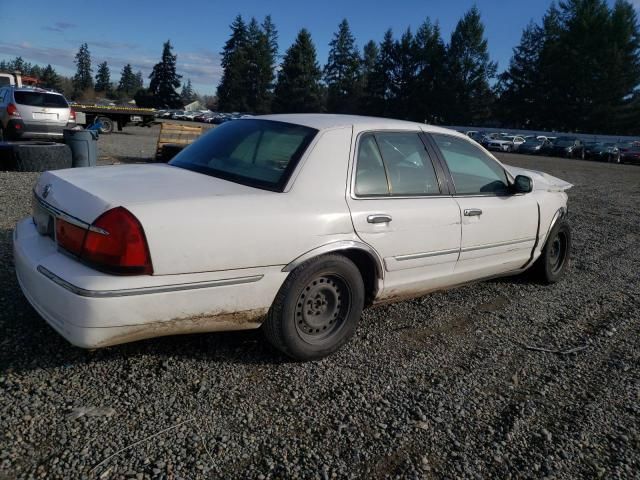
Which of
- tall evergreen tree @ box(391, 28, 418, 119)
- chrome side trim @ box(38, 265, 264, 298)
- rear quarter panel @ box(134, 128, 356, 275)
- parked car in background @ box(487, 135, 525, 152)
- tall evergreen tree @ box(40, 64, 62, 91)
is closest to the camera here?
chrome side trim @ box(38, 265, 264, 298)

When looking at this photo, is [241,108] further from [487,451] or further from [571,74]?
[487,451]

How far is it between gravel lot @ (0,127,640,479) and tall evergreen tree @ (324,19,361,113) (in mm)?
89337

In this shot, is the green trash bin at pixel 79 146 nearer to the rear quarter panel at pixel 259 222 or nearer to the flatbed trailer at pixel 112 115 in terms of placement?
the rear quarter panel at pixel 259 222

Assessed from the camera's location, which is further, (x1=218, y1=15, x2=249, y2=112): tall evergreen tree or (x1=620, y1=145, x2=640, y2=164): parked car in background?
(x1=218, y1=15, x2=249, y2=112): tall evergreen tree

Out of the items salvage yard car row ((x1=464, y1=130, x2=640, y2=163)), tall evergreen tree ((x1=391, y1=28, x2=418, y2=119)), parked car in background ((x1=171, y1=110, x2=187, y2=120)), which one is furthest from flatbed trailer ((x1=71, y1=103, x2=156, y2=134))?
tall evergreen tree ((x1=391, y1=28, x2=418, y2=119))

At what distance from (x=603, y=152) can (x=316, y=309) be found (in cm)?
3890

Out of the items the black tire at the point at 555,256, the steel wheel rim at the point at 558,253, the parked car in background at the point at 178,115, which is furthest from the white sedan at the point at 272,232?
the parked car in background at the point at 178,115

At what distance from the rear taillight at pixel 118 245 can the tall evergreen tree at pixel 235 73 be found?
92.5 metres

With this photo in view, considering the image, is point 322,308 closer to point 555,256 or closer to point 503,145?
point 555,256

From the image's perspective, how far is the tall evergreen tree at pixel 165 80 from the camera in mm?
93250

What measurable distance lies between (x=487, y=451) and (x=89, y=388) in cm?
202

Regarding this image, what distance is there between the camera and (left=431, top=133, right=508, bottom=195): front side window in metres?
3.97

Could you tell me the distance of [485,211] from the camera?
399cm

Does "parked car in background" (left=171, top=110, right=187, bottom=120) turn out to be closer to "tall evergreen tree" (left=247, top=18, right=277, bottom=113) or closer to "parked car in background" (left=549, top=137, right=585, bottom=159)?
"tall evergreen tree" (left=247, top=18, right=277, bottom=113)
